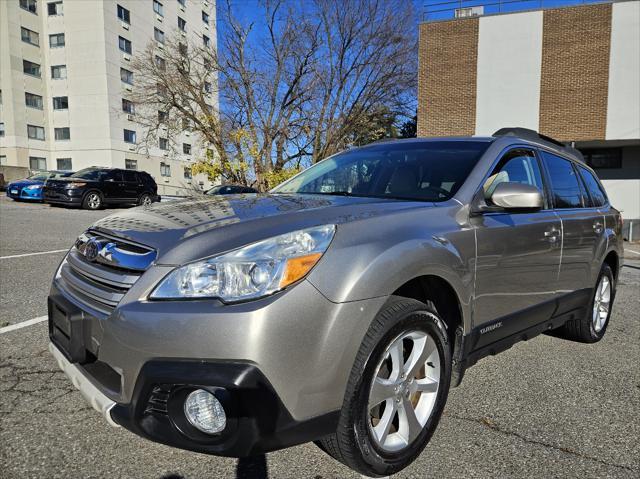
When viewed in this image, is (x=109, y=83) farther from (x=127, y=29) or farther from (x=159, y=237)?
(x=159, y=237)

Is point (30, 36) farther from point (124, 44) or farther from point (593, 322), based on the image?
point (593, 322)

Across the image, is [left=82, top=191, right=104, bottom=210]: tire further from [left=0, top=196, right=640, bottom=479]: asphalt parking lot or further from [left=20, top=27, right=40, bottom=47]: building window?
[left=20, top=27, right=40, bottom=47]: building window

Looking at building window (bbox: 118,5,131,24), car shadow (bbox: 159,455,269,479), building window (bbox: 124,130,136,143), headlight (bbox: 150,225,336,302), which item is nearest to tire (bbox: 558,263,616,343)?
car shadow (bbox: 159,455,269,479)

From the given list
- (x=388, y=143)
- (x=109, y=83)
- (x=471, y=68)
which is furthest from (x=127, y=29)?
(x=388, y=143)

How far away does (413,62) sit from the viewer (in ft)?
87.3

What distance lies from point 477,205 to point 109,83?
1643 inches

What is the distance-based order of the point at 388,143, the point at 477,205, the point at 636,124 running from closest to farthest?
the point at 477,205, the point at 388,143, the point at 636,124

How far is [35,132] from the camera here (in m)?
38.8

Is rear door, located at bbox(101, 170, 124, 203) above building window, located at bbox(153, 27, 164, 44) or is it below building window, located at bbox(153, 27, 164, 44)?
below

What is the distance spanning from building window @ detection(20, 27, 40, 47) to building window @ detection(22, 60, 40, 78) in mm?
1616

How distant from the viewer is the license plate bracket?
2016mm

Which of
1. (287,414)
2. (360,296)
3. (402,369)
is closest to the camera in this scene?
(287,414)

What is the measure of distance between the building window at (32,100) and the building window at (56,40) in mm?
4445

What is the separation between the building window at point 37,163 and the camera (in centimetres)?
3841
